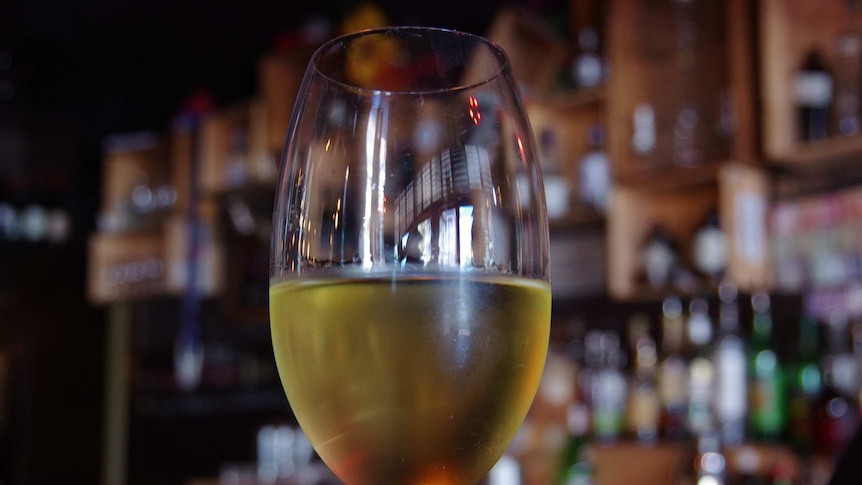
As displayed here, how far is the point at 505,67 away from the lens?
0.41 metres

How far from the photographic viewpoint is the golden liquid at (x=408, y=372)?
0.36 m

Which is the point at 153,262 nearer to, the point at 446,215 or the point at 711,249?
the point at 711,249

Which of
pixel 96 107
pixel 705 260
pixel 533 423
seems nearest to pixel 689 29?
pixel 705 260

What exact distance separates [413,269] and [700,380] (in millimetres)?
2486

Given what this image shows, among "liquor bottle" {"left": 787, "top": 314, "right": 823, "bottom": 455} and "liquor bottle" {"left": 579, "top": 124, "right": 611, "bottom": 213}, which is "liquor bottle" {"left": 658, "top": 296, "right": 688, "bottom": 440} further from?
"liquor bottle" {"left": 579, "top": 124, "right": 611, "bottom": 213}

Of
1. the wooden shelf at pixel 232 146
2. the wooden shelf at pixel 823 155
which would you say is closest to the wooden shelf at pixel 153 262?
the wooden shelf at pixel 232 146

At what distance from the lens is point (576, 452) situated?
318 cm

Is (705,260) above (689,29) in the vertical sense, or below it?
below

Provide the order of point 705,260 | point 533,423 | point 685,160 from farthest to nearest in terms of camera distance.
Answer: point 533,423 → point 685,160 → point 705,260

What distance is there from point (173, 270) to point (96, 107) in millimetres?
1392

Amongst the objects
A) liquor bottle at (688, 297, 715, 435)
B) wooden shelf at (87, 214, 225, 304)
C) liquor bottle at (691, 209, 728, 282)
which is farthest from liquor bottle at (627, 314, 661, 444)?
wooden shelf at (87, 214, 225, 304)

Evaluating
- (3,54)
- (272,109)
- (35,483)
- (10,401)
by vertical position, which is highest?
(3,54)

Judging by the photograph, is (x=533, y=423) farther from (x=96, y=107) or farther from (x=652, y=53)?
(x=96, y=107)

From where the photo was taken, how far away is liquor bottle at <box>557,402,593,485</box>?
306 cm
